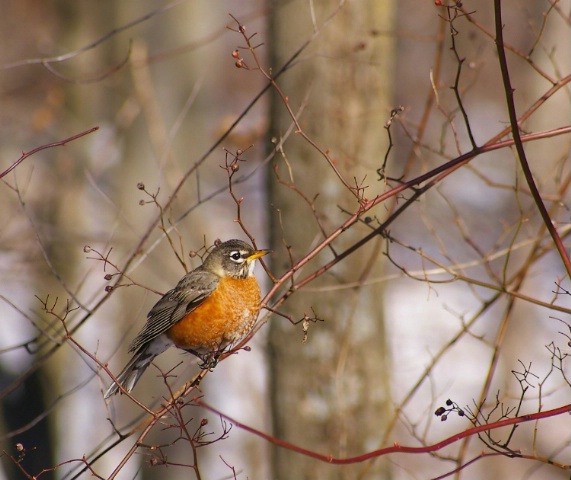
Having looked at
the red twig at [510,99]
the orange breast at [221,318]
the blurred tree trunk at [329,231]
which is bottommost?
the red twig at [510,99]

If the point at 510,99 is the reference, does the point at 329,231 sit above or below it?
above

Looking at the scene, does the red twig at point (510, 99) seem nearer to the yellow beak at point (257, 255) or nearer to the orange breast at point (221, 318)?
the yellow beak at point (257, 255)

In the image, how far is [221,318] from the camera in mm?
3428

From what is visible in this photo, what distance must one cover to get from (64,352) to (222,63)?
987cm

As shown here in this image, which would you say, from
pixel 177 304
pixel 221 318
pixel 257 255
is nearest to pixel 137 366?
pixel 177 304

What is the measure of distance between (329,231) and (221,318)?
133cm

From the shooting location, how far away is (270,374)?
16.1 feet

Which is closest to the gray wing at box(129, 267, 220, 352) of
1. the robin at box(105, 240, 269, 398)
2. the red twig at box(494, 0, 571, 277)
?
the robin at box(105, 240, 269, 398)

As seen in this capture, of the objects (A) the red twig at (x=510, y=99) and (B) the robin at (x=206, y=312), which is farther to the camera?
(B) the robin at (x=206, y=312)

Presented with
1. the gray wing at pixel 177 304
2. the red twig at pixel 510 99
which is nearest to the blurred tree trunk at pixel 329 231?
the gray wing at pixel 177 304

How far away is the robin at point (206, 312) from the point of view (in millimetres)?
3428

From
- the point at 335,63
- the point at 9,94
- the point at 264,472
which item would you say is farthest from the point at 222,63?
the point at 335,63

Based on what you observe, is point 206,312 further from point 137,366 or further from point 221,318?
point 137,366

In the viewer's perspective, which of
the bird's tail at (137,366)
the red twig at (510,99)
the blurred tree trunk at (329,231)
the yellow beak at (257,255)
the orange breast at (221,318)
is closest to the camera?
the red twig at (510,99)
